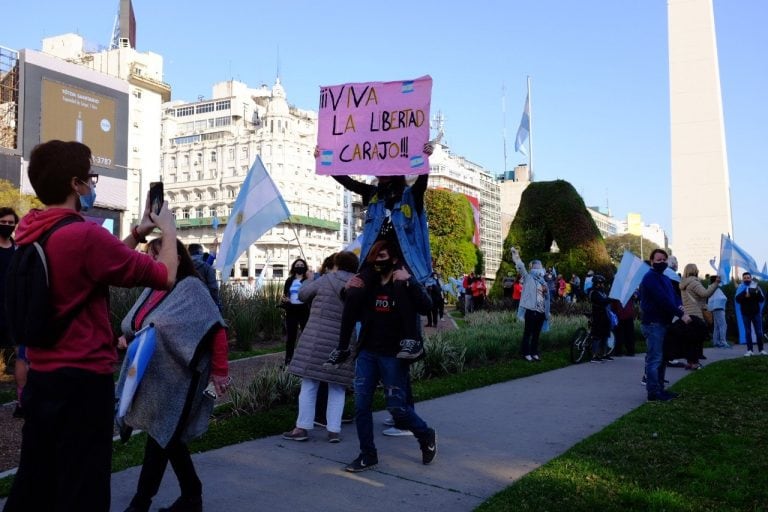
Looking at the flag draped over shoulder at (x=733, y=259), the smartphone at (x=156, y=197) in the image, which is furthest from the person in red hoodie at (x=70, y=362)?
the flag draped over shoulder at (x=733, y=259)

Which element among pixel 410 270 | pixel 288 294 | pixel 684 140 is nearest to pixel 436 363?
pixel 288 294

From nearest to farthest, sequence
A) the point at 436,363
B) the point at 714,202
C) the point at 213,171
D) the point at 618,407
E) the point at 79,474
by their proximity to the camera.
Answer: the point at 79,474
the point at 618,407
the point at 436,363
the point at 714,202
the point at 213,171

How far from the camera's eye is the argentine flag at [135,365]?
3.85 metres

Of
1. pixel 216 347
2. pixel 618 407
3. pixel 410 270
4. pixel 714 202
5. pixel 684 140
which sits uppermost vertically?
pixel 684 140

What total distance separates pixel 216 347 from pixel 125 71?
96406 mm

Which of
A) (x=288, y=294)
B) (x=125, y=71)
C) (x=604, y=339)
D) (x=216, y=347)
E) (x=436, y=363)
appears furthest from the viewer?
(x=125, y=71)

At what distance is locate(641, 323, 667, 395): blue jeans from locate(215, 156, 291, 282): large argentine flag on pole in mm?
4666

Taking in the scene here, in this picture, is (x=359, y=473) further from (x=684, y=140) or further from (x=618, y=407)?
(x=684, y=140)

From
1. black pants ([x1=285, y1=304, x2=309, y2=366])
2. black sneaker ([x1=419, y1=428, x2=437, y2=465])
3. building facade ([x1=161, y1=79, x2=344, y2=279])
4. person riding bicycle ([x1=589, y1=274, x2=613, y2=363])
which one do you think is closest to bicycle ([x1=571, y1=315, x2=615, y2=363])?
person riding bicycle ([x1=589, y1=274, x2=613, y2=363])

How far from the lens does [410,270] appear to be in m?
6.08

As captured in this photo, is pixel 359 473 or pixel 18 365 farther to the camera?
pixel 18 365

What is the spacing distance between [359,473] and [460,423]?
2088 millimetres

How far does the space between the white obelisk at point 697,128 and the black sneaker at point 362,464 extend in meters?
30.1

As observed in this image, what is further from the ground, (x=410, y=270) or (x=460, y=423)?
(x=410, y=270)
